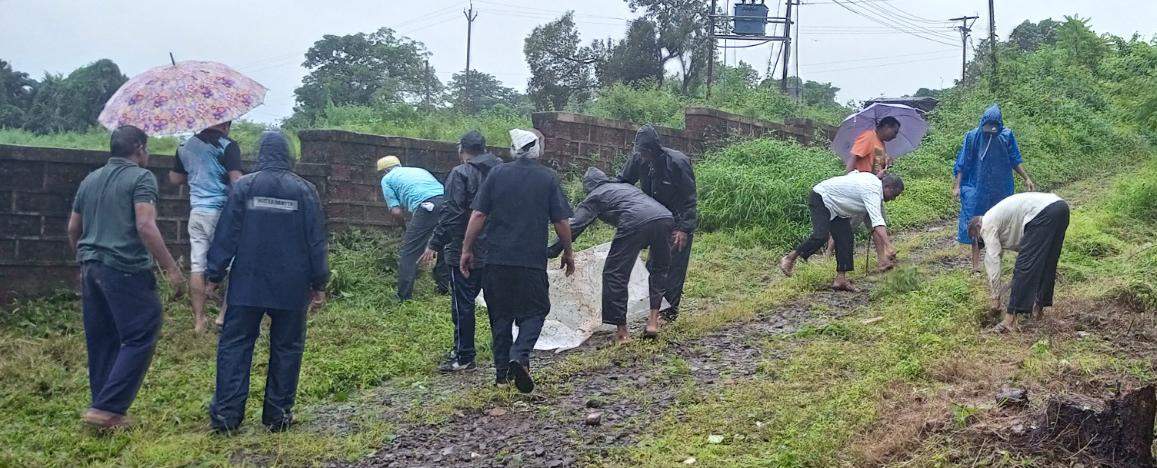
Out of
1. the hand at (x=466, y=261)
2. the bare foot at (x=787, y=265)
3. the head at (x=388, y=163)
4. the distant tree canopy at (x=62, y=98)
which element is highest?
the distant tree canopy at (x=62, y=98)

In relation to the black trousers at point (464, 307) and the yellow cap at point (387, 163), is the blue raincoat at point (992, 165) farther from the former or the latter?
the yellow cap at point (387, 163)

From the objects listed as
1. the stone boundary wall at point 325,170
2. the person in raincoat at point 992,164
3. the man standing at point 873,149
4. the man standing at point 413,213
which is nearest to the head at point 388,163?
the man standing at point 413,213

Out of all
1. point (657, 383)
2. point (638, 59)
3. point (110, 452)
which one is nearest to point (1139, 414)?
point (657, 383)

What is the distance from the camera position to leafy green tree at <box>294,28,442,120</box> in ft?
103

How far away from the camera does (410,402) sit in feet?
19.4

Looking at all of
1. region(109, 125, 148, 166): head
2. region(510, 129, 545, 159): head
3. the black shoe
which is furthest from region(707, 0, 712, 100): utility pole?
region(109, 125, 148, 166): head

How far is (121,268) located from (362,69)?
29.4 m

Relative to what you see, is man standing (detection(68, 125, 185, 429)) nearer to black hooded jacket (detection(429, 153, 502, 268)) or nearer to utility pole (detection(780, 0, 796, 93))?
black hooded jacket (detection(429, 153, 502, 268))

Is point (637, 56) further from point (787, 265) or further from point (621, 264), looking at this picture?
point (621, 264)

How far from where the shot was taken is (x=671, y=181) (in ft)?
24.4

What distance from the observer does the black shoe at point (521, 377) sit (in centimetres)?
567

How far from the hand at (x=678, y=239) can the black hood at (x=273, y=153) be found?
10.0ft

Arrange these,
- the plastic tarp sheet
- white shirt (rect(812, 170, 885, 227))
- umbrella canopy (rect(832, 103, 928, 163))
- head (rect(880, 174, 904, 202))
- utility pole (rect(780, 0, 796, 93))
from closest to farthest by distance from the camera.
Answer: the plastic tarp sheet, white shirt (rect(812, 170, 885, 227)), head (rect(880, 174, 904, 202)), umbrella canopy (rect(832, 103, 928, 163)), utility pole (rect(780, 0, 796, 93))

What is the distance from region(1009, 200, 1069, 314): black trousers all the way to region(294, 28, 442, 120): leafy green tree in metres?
26.0
